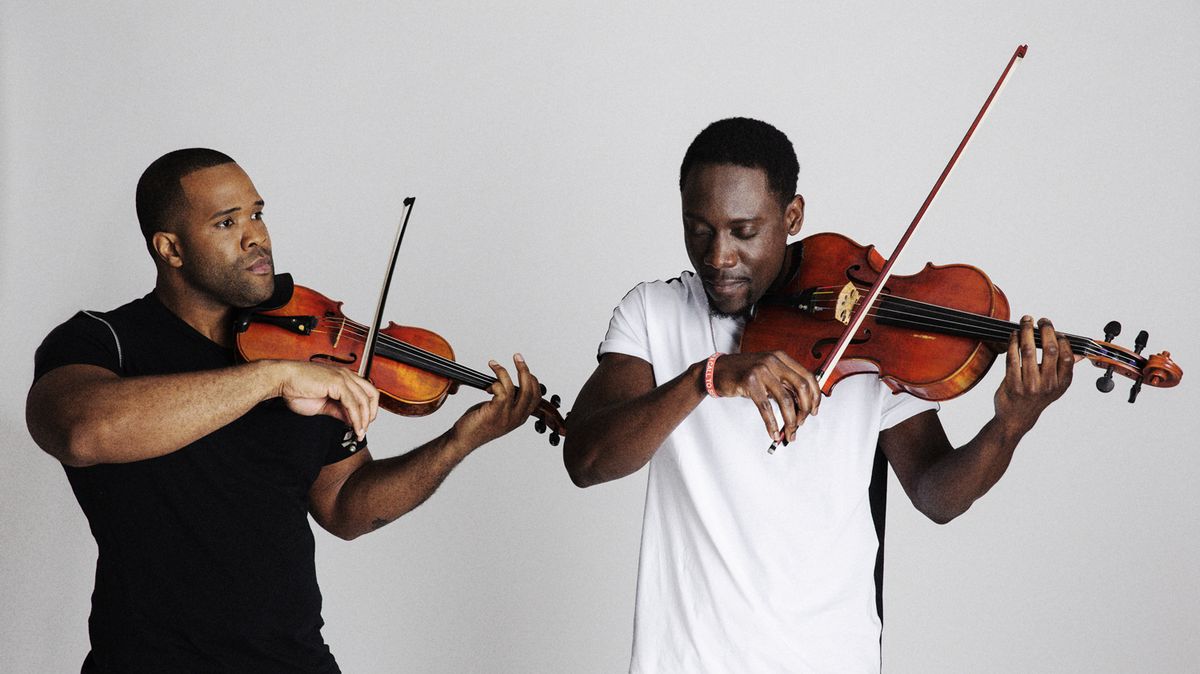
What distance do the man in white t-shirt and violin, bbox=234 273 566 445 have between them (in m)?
0.24

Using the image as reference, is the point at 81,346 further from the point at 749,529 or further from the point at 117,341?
the point at 749,529

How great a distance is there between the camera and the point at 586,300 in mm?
3002

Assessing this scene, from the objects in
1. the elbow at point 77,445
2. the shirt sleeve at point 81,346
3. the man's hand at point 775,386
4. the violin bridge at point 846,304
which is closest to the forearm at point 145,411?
the elbow at point 77,445

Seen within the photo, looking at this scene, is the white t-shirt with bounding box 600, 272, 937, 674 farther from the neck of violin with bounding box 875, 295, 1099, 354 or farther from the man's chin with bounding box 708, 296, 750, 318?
the neck of violin with bounding box 875, 295, 1099, 354

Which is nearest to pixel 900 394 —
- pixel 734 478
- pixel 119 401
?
pixel 734 478

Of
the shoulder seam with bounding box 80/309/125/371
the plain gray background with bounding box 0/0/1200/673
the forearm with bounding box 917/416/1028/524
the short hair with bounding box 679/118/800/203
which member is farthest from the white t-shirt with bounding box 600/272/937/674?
the plain gray background with bounding box 0/0/1200/673

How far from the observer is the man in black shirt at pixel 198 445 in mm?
1492

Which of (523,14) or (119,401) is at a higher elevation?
(523,14)

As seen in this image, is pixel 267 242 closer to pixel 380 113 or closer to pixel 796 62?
pixel 380 113

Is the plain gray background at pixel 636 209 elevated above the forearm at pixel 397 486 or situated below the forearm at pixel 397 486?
above

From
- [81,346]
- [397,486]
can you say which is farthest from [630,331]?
[81,346]

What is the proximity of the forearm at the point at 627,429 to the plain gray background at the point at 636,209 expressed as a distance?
1163 mm

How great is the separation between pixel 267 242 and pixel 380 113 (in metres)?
1.25

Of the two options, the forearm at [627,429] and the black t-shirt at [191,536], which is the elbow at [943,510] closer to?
the forearm at [627,429]
